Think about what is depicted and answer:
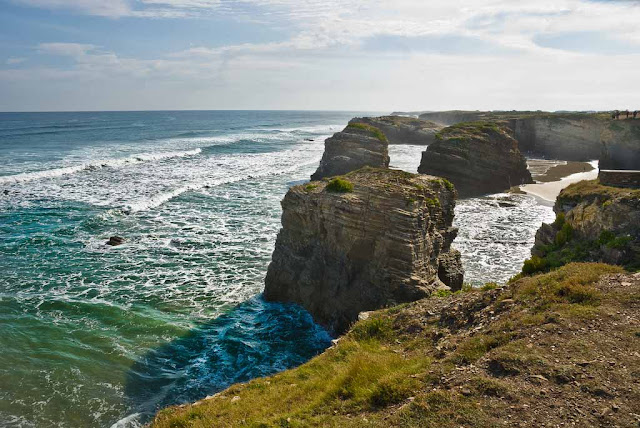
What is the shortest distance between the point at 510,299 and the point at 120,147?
311 ft

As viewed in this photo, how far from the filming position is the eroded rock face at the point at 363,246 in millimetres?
18312

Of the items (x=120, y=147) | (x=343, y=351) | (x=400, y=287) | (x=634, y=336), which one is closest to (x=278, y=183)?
(x=400, y=287)

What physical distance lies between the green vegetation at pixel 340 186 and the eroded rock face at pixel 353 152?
2603cm

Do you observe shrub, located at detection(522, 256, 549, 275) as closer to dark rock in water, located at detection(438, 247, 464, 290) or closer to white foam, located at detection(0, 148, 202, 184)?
dark rock in water, located at detection(438, 247, 464, 290)

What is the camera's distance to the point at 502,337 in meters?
10.6

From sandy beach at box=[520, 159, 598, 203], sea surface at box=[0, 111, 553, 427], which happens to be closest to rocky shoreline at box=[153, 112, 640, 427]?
sea surface at box=[0, 111, 553, 427]

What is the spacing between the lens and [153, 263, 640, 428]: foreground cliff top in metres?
8.29

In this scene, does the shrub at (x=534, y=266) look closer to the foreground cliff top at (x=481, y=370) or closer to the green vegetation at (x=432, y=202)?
the foreground cliff top at (x=481, y=370)

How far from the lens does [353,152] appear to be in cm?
4903

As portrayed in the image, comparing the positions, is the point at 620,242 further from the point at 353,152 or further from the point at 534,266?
the point at 353,152

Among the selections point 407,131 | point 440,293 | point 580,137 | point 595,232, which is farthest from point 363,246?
point 407,131

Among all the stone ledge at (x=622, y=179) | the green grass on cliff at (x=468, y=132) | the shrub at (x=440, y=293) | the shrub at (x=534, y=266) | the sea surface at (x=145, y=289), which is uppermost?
the green grass on cliff at (x=468, y=132)

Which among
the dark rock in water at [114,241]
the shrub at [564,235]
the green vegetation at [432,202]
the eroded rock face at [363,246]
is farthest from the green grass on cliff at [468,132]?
the dark rock in water at [114,241]

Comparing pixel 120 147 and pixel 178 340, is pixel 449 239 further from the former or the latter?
pixel 120 147
